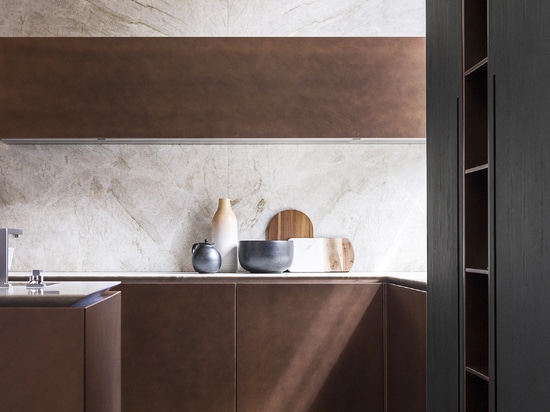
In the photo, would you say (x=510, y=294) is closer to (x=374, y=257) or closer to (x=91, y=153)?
(x=374, y=257)

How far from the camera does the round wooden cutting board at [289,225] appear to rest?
412 centimetres

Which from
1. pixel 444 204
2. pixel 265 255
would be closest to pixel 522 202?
pixel 444 204

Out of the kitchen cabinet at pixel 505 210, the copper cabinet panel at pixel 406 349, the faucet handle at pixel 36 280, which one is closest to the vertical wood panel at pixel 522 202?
the kitchen cabinet at pixel 505 210

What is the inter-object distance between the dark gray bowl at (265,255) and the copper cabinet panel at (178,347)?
1.01ft

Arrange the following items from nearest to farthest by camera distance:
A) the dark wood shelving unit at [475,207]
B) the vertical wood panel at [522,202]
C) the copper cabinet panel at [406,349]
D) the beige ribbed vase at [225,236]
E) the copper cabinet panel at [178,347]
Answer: the vertical wood panel at [522,202], the dark wood shelving unit at [475,207], the copper cabinet panel at [406,349], the copper cabinet panel at [178,347], the beige ribbed vase at [225,236]

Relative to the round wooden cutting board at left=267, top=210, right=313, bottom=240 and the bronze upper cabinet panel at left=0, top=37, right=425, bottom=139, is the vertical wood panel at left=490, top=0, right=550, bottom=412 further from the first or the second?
the round wooden cutting board at left=267, top=210, right=313, bottom=240

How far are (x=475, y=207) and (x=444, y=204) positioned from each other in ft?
0.67

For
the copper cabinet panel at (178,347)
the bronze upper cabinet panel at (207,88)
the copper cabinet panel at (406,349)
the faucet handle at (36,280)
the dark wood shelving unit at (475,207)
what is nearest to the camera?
the dark wood shelving unit at (475,207)

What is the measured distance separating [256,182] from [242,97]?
58cm

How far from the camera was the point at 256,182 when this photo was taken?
417 centimetres

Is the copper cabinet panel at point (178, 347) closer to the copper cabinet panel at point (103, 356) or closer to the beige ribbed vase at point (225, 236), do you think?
the beige ribbed vase at point (225, 236)

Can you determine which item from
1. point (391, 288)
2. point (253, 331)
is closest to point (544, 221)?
point (391, 288)

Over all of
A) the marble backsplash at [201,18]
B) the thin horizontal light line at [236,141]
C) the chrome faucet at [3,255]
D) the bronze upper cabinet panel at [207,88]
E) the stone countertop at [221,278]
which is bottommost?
the stone countertop at [221,278]

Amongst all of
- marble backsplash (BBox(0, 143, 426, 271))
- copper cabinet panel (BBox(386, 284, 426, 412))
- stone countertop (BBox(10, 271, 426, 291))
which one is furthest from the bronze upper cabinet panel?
copper cabinet panel (BBox(386, 284, 426, 412))
